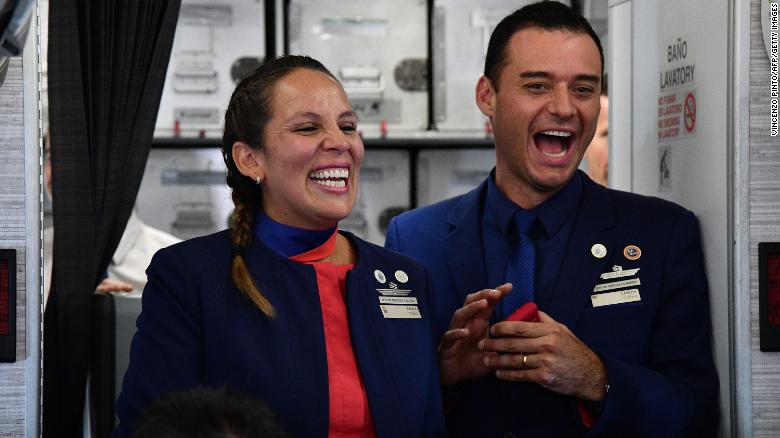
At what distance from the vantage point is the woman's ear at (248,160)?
2.08 metres

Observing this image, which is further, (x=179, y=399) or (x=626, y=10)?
(x=626, y=10)

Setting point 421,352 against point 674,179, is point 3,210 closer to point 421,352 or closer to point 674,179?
point 421,352

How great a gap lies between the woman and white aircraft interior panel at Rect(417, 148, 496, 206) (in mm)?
2925

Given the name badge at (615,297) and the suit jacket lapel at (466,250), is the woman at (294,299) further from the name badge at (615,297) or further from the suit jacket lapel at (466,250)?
the name badge at (615,297)

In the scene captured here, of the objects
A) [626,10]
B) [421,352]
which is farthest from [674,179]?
[421,352]

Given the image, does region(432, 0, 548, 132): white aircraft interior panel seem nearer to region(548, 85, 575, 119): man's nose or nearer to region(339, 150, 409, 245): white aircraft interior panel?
region(339, 150, 409, 245): white aircraft interior panel

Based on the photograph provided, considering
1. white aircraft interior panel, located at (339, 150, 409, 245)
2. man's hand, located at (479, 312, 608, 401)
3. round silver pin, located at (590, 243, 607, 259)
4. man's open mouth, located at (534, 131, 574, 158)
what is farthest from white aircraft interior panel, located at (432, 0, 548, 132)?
man's hand, located at (479, 312, 608, 401)

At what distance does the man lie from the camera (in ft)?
6.98

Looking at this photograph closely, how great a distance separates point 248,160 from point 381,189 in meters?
3.01

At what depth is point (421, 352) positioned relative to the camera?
207 centimetres

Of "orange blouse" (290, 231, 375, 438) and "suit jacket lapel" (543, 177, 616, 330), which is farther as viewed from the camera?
"suit jacket lapel" (543, 177, 616, 330)

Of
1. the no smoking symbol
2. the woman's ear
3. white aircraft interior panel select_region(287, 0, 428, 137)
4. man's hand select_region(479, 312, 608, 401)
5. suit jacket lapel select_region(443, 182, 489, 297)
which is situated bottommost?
man's hand select_region(479, 312, 608, 401)

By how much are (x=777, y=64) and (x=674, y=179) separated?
43cm

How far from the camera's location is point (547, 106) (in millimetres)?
2324
